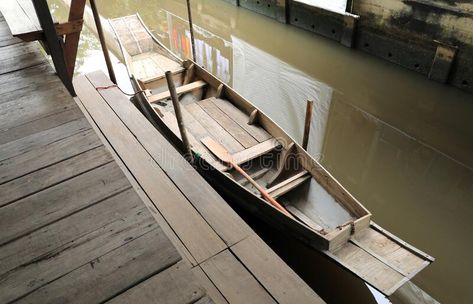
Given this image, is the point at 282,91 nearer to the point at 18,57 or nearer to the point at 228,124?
the point at 228,124

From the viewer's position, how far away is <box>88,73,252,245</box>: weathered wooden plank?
2852mm

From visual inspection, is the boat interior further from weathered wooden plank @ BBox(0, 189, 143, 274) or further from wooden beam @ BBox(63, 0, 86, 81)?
weathered wooden plank @ BBox(0, 189, 143, 274)

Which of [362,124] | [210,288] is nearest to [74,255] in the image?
[210,288]

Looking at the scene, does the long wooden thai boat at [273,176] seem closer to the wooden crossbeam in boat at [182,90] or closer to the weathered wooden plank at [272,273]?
the wooden crossbeam in boat at [182,90]

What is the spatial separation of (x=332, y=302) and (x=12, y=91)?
3.73 metres

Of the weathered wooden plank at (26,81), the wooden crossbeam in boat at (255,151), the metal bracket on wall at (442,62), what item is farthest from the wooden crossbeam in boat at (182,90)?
the metal bracket on wall at (442,62)

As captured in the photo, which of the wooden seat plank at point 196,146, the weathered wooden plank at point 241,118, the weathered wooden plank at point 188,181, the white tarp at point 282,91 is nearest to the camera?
the weathered wooden plank at point 188,181

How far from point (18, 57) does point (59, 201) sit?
5.86 feet

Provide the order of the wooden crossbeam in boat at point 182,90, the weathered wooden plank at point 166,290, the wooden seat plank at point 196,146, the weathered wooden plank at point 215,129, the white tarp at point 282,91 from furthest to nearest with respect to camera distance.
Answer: the white tarp at point 282,91 → the wooden crossbeam in boat at point 182,90 → the weathered wooden plank at point 215,129 → the wooden seat plank at point 196,146 → the weathered wooden plank at point 166,290

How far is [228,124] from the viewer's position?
538 cm

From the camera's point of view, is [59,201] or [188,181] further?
[188,181]

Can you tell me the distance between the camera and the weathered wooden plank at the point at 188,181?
9.36 ft

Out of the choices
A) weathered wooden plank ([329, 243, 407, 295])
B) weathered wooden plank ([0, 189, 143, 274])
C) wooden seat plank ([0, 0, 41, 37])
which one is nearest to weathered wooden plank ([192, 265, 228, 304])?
weathered wooden plank ([0, 189, 143, 274])

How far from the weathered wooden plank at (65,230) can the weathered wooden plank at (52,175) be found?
28cm
